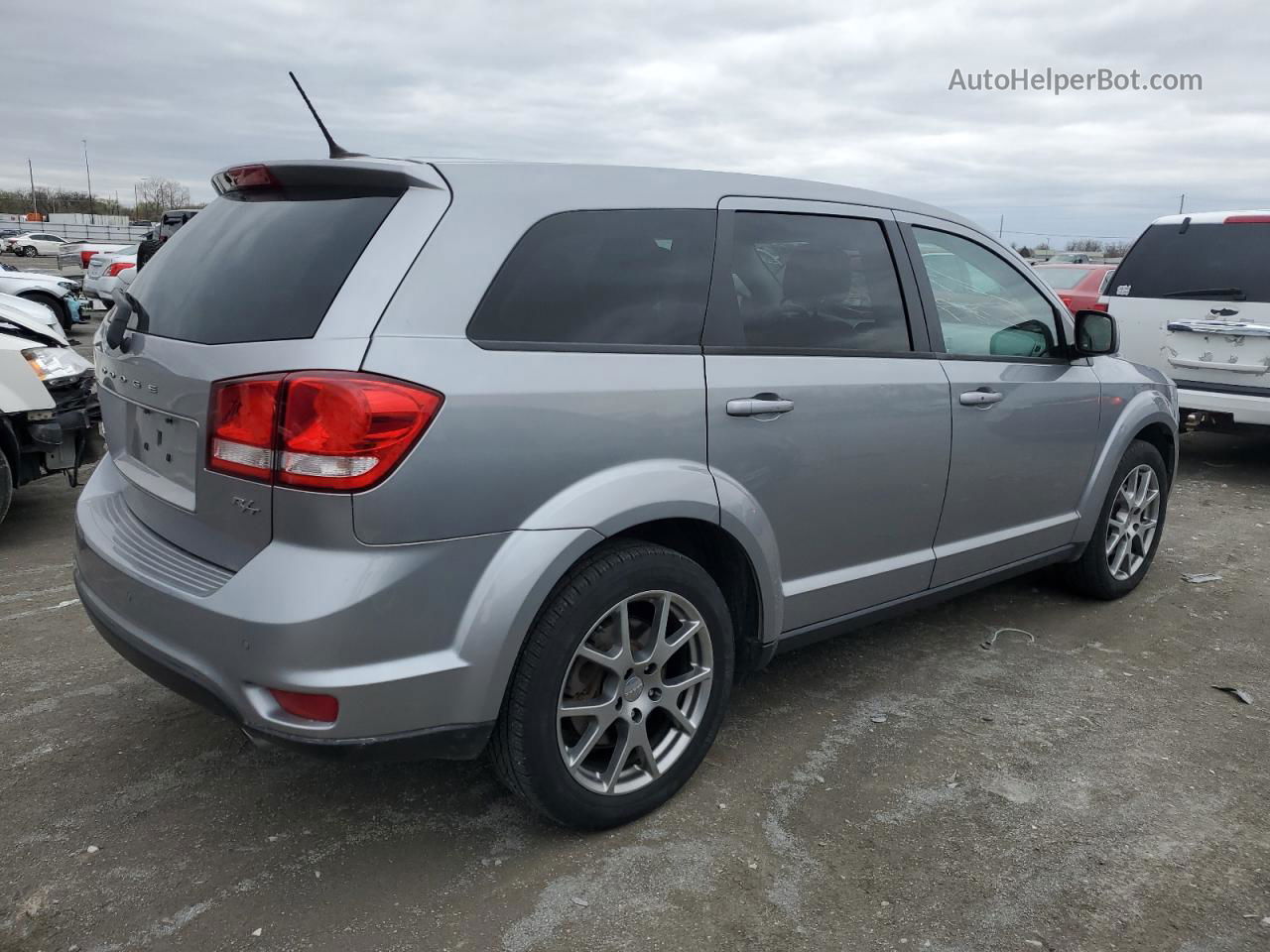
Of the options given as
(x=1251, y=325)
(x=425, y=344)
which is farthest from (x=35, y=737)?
(x=1251, y=325)

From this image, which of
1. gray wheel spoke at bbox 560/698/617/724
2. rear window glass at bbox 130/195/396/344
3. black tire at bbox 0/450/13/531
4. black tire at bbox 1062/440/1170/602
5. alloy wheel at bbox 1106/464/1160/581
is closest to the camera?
rear window glass at bbox 130/195/396/344

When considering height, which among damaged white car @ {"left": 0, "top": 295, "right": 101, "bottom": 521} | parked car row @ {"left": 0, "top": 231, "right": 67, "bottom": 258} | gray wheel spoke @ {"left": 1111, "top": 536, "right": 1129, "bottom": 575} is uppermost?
parked car row @ {"left": 0, "top": 231, "right": 67, "bottom": 258}

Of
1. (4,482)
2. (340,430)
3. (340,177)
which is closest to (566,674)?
(340,430)

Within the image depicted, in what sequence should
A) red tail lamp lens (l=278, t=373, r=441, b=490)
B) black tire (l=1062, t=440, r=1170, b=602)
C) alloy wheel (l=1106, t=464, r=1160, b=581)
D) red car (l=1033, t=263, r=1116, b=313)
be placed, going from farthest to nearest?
red car (l=1033, t=263, r=1116, b=313) < alloy wheel (l=1106, t=464, r=1160, b=581) < black tire (l=1062, t=440, r=1170, b=602) < red tail lamp lens (l=278, t=373, r=441, b=490)

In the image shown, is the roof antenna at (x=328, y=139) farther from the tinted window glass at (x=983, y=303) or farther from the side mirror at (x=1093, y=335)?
the side mirror at (x=1093, y=335)

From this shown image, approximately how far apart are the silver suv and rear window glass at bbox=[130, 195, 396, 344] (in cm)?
1

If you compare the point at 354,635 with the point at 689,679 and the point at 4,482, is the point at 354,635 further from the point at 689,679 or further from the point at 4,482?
the point at 4,482

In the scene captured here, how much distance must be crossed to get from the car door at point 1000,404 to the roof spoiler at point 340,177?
1898 mm

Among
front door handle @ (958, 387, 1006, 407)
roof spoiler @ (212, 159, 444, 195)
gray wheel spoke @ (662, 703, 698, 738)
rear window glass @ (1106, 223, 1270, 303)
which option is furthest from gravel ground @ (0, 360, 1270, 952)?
rear window glass @ (1106, 223, 1270, 303)

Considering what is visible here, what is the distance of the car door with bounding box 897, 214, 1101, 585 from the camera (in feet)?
12.0

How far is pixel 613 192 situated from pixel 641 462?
2.50ft

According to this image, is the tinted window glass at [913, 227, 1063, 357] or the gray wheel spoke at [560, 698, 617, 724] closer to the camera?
the gray wheel spoke at [560, 698, 617, 724]

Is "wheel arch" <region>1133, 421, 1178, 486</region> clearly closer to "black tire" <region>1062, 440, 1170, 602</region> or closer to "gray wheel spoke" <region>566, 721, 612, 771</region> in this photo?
"black tire" <region>1062, 440, 1170, 602</region>

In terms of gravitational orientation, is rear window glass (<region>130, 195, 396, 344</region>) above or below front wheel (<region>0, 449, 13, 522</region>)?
above
